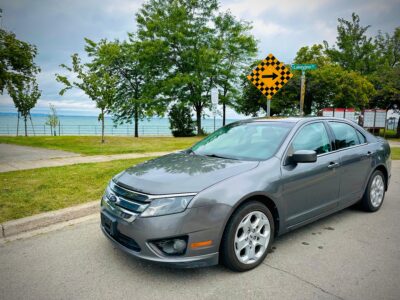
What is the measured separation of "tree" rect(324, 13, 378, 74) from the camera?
3966 cm

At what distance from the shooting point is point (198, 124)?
28.4 metres

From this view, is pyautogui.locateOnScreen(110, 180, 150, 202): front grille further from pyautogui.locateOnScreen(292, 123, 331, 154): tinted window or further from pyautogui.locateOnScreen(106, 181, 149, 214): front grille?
pyautogui.locateOnScreen(292, 123, 331, 154): tinted window

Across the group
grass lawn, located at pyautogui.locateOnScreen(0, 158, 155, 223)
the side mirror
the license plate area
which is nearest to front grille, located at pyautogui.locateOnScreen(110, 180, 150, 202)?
the license plate area

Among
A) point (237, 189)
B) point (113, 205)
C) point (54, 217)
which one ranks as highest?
point (237, 189)

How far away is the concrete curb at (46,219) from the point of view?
12.9 feet

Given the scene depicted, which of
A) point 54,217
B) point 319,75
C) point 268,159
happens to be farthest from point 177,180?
point 319,75

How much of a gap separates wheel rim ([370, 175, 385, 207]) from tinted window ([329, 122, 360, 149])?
0.77m

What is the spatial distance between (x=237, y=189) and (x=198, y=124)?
84.2 ft

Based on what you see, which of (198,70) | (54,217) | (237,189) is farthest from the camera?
(198,70)

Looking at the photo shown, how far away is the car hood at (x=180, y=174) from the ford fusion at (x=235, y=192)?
10 mm

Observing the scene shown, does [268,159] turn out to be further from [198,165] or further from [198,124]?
[198,124]

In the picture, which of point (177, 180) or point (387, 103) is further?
point (387, 103)

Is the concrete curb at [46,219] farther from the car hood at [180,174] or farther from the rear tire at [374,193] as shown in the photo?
the rear tire at [374,193]

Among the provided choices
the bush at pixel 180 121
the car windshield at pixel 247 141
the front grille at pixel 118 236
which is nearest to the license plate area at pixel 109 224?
the front grille at pixel 118 236
